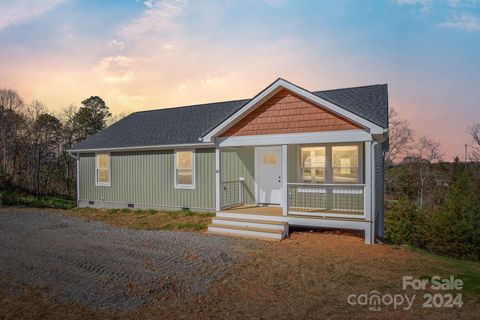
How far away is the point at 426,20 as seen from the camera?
14266 millimetres

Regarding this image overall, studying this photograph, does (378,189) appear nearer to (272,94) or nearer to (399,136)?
(272,94)

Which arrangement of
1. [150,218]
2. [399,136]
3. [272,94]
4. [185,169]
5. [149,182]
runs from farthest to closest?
[399,136] → [149,182] → [185,169] → [150,218] → [272,94]

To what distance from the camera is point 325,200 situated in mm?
10422

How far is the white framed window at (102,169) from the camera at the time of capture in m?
16.0

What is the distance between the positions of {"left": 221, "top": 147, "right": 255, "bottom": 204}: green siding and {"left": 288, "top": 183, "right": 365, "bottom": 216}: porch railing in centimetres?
209

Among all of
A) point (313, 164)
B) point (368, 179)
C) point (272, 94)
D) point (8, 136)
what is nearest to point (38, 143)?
point (8, 136)

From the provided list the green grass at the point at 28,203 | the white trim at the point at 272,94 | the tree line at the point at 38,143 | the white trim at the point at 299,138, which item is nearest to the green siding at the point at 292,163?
the white trim at the point at 299,138

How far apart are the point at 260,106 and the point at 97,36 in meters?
9.23

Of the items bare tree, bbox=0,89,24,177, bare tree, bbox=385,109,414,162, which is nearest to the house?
bare tree, bbox=0,89,24,177

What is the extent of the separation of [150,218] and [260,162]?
524cm

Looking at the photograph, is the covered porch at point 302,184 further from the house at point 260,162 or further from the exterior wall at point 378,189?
the exterior wall at point 378,189

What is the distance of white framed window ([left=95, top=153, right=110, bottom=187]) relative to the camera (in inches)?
631

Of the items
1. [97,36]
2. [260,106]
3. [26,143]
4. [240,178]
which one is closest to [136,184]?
[240,178]

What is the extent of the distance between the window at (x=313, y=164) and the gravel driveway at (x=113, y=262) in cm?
364
